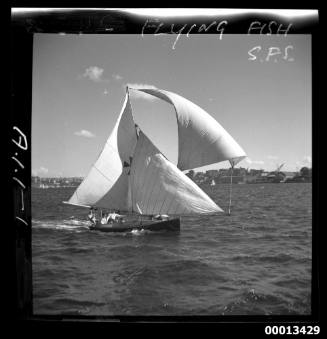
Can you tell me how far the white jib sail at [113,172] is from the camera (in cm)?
412

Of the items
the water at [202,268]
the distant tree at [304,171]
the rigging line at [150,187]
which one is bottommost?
the water at [202,268]

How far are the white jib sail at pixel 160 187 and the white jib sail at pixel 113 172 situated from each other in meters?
0.16

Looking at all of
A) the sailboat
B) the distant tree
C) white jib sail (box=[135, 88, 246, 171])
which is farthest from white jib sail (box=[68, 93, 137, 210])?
the distant tree

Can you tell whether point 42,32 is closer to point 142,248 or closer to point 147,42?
point 147,42

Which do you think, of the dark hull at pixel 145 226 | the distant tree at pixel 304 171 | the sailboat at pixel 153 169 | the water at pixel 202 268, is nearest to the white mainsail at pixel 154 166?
the sailboat at pixel 153 169

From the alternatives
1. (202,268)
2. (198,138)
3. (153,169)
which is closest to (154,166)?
(153,169)

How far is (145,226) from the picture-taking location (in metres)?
5.23

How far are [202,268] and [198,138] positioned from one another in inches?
63.2

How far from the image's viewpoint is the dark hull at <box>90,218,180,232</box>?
14.7 ft

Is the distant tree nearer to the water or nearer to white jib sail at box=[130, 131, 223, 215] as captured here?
the water

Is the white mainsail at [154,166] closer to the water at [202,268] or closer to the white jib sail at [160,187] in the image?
the white jib sail at [160,187]

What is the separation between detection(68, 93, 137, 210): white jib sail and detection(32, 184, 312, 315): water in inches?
27.0
